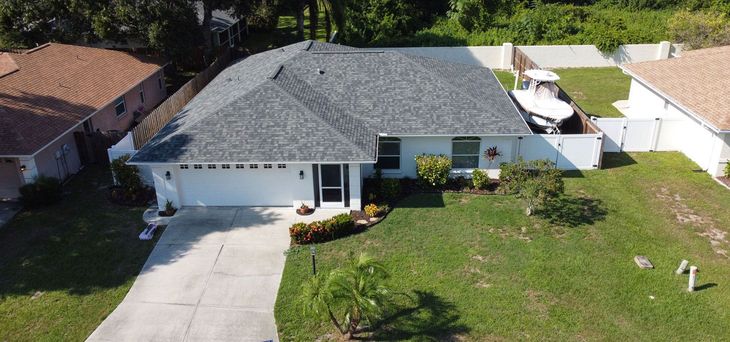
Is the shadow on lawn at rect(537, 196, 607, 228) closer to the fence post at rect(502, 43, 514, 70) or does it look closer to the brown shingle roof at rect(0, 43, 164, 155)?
the fence post at rect(502, 43, 514, 70)

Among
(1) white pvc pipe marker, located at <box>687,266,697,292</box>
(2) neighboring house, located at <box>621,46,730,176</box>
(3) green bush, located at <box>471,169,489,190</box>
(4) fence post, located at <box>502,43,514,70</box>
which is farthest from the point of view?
(4) fence post, located at <box>502,43,514,70</box>

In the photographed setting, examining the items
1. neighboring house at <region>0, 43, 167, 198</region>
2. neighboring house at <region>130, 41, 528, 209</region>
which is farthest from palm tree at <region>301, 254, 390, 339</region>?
neighboring house at <region>0, 43, 167, 198</region>

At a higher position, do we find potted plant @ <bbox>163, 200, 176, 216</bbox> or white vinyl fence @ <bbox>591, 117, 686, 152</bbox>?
white vinyl fence @ <bbox>591, 117, 686, 152</bbox>

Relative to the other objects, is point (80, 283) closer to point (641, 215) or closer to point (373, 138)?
point (373, 138)

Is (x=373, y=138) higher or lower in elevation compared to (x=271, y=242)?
higher

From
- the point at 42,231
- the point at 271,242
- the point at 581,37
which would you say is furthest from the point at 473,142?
the point at 581,37

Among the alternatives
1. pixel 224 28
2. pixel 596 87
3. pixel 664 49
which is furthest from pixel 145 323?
pixel 664 49

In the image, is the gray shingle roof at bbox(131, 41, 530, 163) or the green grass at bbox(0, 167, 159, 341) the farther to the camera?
the gray shingle roof at bbox(131, 41, 530, 163)
